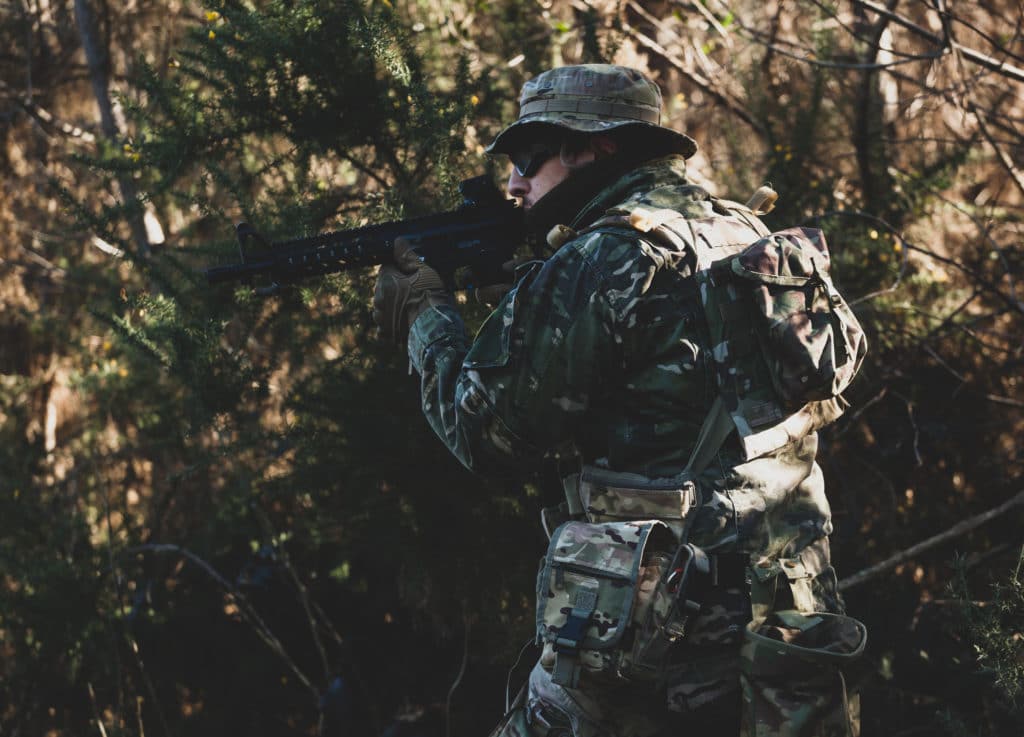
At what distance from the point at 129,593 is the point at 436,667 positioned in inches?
69.8

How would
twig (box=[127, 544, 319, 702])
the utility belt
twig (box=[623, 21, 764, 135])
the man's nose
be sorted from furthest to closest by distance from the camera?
1. twig (box=[623, 21, 764, 135])
2. twig (box=[127, 544, 319, 702])
3. the man's nose
4. the utility belt

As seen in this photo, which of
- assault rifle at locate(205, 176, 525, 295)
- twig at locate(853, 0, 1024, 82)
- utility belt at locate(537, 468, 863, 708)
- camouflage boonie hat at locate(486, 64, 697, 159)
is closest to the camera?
utility belt at locate(537, 468, 863, 708)

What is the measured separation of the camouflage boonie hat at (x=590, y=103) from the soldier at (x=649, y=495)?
0.24 metres

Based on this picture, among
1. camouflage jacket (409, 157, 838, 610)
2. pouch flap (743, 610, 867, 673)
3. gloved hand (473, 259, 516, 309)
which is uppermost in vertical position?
gloved hand (473, 259, 516, 309)

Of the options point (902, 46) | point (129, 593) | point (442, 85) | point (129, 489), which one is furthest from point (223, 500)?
point (902, 46)

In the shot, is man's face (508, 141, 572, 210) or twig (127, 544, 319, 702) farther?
twig (127, 544, 319, 702)

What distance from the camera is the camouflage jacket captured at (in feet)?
6.57

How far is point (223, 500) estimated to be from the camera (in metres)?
5.60

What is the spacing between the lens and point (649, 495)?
2.03 meters

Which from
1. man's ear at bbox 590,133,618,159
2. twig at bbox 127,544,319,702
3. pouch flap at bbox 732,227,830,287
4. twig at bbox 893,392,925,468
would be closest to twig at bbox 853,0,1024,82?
twig at bbox 893,392,925,468

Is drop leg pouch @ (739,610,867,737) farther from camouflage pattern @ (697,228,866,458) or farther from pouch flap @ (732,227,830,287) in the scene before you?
pouch flap @ (732,227,830,287)

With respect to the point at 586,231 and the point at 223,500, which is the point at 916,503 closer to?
the point at 586,231

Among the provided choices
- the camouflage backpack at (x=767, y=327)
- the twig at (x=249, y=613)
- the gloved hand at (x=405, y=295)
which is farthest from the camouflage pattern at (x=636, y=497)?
the twig at (x=249, y=613)

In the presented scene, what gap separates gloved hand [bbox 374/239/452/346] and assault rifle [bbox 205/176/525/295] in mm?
79
